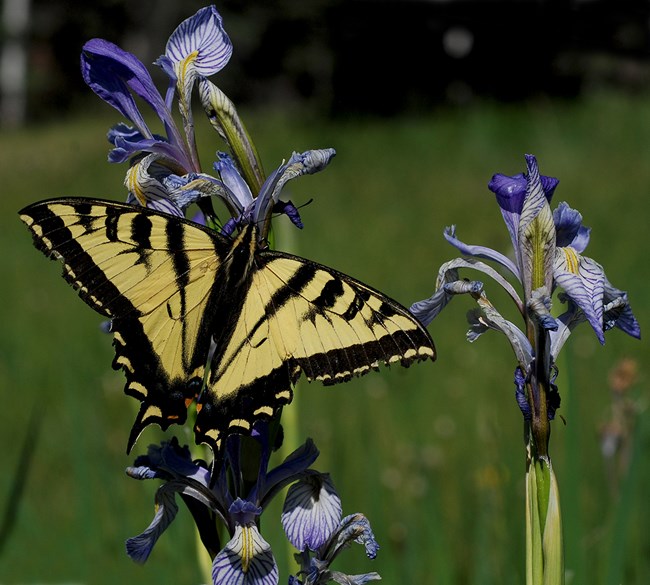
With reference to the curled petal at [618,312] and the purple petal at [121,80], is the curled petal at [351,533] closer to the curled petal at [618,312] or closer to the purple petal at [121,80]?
the curled petal at [618,312]

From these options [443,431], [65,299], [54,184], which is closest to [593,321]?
[443,431]

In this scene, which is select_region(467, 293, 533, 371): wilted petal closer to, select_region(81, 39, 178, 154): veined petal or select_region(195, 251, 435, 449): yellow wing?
select_region(195, 251, 435, 449): yellow wing

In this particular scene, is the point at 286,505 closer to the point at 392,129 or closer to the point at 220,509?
the point at 220,509

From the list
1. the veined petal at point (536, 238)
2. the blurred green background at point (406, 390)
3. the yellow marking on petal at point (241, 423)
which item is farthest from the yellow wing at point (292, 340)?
the blurred green background at point (406, 390)

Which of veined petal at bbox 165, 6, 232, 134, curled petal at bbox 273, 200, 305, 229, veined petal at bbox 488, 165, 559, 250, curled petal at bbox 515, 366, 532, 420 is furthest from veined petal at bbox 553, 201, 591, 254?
veined petal at bbox 165, 6, 232, 134

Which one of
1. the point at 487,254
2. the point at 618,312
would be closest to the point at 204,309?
the point at 487,254

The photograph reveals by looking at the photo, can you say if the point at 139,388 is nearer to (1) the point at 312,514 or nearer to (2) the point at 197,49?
(1) the point at 312,514
